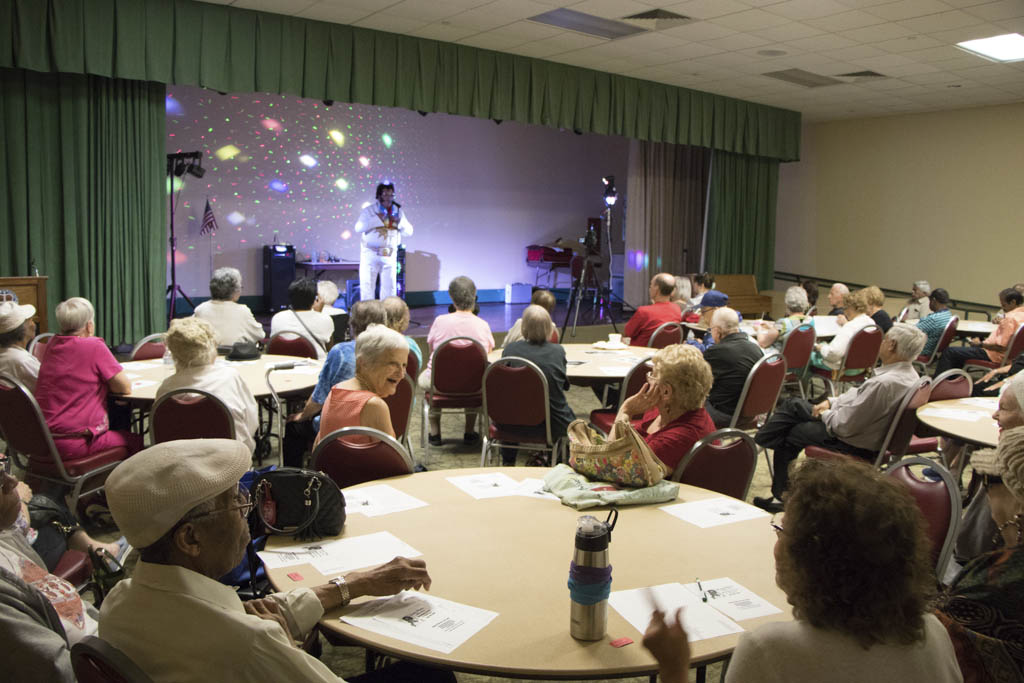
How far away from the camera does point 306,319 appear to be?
5.64 meters

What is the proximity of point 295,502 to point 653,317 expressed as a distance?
4847 mm

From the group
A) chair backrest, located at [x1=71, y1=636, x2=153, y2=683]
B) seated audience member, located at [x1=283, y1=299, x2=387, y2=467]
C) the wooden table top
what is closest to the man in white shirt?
the wooden table top

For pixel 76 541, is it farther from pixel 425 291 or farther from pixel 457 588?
pixel 425 291

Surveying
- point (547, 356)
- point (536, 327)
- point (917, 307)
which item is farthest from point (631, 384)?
point (917, 307)

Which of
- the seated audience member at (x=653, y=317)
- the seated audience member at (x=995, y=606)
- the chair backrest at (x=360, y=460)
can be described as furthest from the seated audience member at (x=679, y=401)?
the seated audience member at (x=653, y=317)

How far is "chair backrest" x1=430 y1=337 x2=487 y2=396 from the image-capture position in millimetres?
5055

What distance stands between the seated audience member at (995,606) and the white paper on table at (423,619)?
3.03ft

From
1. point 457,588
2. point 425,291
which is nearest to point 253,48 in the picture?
point 425,291

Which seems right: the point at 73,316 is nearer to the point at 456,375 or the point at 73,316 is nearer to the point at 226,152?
the point at 456,375

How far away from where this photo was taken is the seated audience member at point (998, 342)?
7039mm

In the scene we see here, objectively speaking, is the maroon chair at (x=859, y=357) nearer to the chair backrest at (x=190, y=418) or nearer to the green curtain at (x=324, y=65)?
the green curtain at (x=324, y=65)

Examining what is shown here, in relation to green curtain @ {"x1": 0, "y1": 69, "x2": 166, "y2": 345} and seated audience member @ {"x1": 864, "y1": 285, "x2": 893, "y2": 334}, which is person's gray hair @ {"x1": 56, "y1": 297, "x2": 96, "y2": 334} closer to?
green curtain @ {"x1": 0, "y1": 69, "x2": 166, "y2": 345}

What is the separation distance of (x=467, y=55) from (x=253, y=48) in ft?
7.63

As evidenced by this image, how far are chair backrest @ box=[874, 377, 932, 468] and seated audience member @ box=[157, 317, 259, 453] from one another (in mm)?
3049
